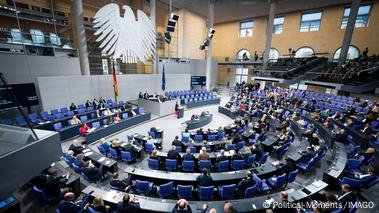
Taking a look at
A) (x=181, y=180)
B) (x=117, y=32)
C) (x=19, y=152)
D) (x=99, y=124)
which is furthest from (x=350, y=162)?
(x=117, y=32)

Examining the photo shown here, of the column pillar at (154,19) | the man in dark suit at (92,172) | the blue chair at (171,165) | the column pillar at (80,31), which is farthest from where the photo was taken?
the column pillar at (154,19)

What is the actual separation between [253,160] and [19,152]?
282 inches

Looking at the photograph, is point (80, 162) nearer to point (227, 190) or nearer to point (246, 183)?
point (227, 190)

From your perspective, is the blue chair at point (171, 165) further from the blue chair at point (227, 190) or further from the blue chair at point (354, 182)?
the blue chair at point (354, 182)

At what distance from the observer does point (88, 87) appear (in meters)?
14.7

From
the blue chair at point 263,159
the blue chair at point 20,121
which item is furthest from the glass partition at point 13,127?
the blue chair at point 263,159

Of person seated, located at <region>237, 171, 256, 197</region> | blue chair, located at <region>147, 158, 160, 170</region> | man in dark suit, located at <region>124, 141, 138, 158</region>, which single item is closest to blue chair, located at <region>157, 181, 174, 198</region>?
blue chair, located at <region>147, 158, 160, 170</region>

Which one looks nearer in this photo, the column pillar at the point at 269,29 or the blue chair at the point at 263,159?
the blue chair at the point at 263,159

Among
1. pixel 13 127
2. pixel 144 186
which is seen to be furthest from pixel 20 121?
pixel 144 186

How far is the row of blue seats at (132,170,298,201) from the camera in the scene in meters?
5.24

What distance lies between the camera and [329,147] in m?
9.18

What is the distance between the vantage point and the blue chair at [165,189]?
17.3 ft

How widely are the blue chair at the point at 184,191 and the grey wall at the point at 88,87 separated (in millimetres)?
12381

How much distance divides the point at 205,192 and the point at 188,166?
1542 mm
